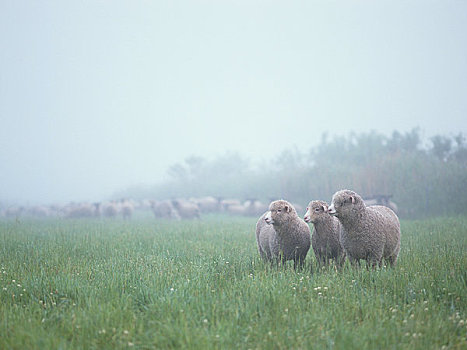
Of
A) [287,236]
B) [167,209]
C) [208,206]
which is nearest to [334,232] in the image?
[287,236]

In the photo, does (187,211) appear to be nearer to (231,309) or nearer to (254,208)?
(254,208)

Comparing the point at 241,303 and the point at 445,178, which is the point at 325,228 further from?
the point at 445,178

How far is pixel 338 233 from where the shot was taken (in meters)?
6.73

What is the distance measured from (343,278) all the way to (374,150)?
26.2m

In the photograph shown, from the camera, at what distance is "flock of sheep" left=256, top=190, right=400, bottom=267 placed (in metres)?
6.07

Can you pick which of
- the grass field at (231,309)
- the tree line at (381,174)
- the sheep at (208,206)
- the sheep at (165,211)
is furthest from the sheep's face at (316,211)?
the sheep at (208,206)

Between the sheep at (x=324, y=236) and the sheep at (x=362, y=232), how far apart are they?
423 mm

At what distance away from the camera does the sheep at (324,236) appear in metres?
6.62

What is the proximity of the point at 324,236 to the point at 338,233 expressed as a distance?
31cm

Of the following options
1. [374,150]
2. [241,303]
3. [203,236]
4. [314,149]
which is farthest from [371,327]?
[314,149]

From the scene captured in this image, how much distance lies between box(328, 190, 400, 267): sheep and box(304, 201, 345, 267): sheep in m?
0.42

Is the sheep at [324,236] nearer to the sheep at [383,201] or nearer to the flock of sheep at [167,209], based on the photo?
the sheep at [383,201]

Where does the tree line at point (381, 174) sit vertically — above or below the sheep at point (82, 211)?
above

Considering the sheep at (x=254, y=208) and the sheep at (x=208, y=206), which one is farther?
the sheep at (x=208, y=206)
